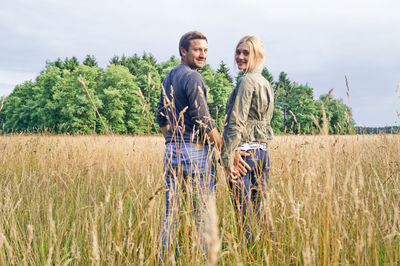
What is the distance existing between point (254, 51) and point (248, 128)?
26.9 inches

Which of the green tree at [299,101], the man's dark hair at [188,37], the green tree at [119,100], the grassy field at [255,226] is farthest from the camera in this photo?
the green tree at [299,101]

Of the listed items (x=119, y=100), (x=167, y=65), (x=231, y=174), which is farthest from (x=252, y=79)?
(x=167, y=65)

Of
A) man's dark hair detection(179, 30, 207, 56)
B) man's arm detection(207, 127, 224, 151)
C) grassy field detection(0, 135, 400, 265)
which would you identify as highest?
man's dark hair detection(179, 30, 207, 56)

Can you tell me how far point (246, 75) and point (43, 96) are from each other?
42695mm

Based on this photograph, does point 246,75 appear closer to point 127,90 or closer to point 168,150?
point 168,150

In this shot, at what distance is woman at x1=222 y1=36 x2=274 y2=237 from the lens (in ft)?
7.23

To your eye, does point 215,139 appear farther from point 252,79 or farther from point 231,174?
point 252,79

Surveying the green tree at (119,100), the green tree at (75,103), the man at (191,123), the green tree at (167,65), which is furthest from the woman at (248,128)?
the green tree at (167,65)

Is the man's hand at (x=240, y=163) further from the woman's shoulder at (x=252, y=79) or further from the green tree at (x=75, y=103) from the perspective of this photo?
the green tree at (x=75, y=103)

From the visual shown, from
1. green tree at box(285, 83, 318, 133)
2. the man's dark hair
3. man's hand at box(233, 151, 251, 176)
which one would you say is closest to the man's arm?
man's hand at box(233, 151, 251, 176)

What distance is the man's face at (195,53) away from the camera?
7.77 feet

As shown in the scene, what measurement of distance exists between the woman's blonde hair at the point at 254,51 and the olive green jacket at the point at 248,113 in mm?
73

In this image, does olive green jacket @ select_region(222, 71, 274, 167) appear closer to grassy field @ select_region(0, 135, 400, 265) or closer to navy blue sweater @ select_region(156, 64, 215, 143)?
navy blue sweater @ select_region(156, 64, 215, 143)

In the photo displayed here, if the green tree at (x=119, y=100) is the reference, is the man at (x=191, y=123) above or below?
below
